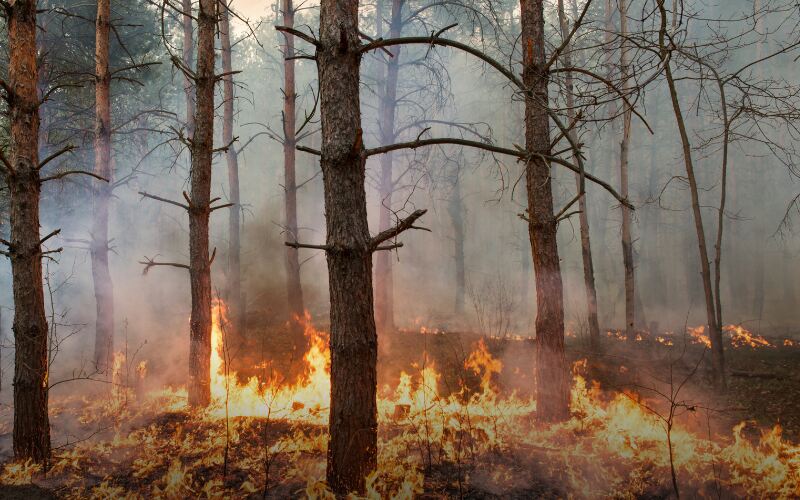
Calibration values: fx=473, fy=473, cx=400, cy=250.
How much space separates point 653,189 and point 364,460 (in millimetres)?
24516

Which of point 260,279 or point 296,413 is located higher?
point 260,279

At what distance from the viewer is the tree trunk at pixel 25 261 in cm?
594

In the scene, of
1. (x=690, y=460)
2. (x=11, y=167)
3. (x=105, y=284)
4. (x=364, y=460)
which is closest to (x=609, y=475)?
(x=690, y=460)

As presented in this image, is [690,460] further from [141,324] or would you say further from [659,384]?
[141,324]

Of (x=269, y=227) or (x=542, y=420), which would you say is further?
(x=269, y=227)

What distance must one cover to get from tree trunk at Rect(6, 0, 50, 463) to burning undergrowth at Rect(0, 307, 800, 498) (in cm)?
45

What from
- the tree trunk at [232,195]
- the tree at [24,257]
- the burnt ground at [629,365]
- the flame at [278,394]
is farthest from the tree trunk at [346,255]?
the tree trunk at [232,195]

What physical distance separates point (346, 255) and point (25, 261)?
4560 millimetres

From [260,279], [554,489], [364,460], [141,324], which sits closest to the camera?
[364,460]

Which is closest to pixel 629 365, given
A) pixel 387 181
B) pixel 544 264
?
pixel 544 264

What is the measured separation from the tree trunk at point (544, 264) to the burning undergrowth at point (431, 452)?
0.46m

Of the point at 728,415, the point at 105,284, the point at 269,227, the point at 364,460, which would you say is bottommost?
the point at 728,415

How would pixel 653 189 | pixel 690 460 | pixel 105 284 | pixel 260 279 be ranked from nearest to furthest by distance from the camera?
pixel 690 460, pixel 105 284, pixel 260 279, pixel 653 189

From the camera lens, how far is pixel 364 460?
4449mm
